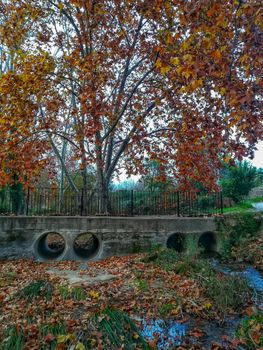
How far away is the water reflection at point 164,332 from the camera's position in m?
3.56

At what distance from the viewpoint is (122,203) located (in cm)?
1069

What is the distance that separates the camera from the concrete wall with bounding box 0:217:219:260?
8.50 metres

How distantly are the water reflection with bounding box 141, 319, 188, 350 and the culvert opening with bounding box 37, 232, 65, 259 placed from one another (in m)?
5.48

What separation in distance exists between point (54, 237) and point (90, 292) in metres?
7.56

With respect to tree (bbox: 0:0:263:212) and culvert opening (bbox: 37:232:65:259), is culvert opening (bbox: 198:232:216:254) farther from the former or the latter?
culvert opening (bbox: 37:232:65:259)

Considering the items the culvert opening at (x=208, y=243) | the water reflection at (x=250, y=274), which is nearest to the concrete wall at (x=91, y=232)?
the culvert opening at (x=208, y=243)

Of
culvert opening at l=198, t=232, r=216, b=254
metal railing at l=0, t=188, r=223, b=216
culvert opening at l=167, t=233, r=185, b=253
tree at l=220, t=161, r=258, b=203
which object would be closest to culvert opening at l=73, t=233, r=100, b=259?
metal railing at l=0, t=188, r=223, b=216

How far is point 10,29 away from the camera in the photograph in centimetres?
1023

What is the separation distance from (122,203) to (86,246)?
2.18m

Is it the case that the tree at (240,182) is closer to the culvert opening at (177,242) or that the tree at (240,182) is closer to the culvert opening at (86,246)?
the culvert opening at (177,242)

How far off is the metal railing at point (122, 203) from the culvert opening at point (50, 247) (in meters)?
1.10

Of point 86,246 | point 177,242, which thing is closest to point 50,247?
point 86,246

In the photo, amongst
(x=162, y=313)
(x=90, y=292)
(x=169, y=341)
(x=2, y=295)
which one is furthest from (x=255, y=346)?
(x=2, y=295)

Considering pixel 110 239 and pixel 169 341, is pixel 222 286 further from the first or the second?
pixel 110 239
